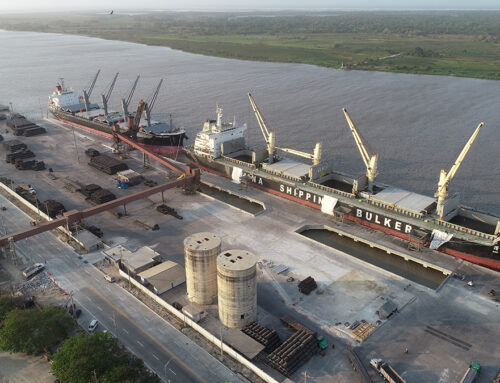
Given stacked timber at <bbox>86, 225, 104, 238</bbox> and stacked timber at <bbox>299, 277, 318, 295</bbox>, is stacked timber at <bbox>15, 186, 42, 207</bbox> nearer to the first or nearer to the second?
stacked timber at <bbox>86, 225, 104, 238</bbox>

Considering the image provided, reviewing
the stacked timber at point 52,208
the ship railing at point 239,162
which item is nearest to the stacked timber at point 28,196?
the stacked timber at point 52,208

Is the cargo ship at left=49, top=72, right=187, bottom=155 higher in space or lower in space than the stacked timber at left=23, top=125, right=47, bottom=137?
higher

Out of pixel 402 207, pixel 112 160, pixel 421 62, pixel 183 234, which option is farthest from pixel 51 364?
pixel 421 62

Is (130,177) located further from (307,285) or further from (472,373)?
(472,373)

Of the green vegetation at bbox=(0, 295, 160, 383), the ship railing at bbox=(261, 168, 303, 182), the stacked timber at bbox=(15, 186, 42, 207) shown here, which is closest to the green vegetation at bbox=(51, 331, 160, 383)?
the green vegetation at bbox=(0, 295, 160, 383)

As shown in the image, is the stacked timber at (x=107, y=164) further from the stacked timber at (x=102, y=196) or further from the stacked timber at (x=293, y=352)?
the stacked timber at (x=293, y=352)

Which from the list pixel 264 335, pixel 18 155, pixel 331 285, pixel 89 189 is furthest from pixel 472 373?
pixel 18 155
